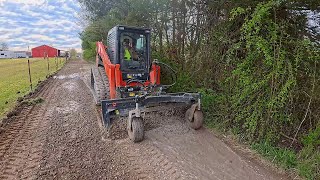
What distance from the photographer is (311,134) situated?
396 cm

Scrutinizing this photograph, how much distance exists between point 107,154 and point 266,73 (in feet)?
10.1

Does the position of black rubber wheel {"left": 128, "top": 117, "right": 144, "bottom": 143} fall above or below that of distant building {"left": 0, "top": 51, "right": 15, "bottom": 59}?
below

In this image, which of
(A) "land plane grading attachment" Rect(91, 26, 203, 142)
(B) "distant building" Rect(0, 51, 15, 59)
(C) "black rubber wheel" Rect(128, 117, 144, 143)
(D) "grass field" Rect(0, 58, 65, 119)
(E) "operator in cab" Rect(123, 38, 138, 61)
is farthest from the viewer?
(B) "distant building" Rect(0, 51, 15, 59)

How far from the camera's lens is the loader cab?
5953 millimetres

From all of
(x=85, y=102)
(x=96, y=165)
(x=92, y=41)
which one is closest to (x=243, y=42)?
(x=96, y=165)

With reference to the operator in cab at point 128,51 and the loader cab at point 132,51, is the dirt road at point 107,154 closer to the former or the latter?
the loader cab at point 132,51

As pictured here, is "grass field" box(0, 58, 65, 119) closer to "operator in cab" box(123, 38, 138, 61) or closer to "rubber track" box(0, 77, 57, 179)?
"rubber track" box(0, 77, 57, 179)

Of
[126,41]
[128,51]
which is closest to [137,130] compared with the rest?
[128,51]

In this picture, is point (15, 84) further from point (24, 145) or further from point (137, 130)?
point (137, 130)

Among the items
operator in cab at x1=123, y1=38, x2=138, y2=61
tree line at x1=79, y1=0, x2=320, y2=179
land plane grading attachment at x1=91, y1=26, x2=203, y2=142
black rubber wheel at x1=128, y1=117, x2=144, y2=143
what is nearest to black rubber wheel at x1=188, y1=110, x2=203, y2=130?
land plane grading attachment at x1=91, y1=26, x2=203, y2=142

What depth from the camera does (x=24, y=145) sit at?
4.54 m

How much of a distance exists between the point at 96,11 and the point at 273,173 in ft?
43.9

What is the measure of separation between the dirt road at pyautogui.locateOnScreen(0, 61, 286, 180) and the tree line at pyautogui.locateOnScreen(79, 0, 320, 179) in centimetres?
65

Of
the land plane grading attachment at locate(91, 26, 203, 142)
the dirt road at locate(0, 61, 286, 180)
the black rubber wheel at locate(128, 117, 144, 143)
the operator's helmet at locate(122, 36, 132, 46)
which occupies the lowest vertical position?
the dirt road at locate(0, 61, 286, 180)
